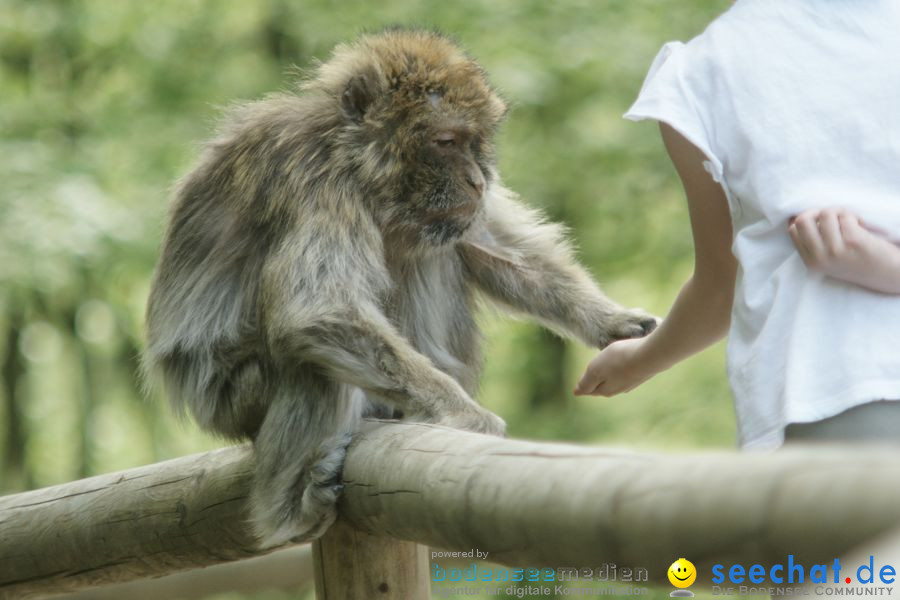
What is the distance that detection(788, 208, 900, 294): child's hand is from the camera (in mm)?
2053

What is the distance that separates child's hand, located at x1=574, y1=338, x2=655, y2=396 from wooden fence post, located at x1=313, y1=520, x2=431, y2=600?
618mm

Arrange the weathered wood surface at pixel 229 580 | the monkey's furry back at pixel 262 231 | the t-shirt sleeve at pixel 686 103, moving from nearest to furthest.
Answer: the t-shirt sleeve at pixel 686 103
the monkey's furry back at pixel 262 231
the weathered wood surface at pixel 229 580

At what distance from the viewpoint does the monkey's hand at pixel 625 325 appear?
11.7ft

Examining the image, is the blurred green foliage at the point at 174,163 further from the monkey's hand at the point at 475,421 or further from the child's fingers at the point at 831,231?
the child's fingers at the point at 831,231

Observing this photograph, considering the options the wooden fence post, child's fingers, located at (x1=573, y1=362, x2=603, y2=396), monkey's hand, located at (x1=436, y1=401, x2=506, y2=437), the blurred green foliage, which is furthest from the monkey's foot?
the blurred green foliage

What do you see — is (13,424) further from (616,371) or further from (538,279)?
(616,371)

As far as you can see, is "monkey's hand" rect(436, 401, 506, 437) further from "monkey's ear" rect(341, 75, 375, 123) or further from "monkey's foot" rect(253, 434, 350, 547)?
"monkey's ear" rect(341, 75, 375, 123)

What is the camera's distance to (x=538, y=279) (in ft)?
12.3

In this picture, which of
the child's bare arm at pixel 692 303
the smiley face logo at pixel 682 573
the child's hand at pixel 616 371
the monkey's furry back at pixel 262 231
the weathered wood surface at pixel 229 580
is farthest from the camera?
the weathered wood surface at pixel 229 580

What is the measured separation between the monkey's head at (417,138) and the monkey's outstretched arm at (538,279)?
224 mm

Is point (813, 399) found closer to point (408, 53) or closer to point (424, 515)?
point (424, 515)

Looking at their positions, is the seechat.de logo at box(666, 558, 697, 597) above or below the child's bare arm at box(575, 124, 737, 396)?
above

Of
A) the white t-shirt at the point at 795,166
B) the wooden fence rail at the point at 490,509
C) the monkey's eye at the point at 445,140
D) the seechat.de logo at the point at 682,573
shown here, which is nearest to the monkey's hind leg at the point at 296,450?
the wooden fence rail at the point at 490,509

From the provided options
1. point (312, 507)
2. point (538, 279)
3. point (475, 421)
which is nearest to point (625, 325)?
point (538, 279)
